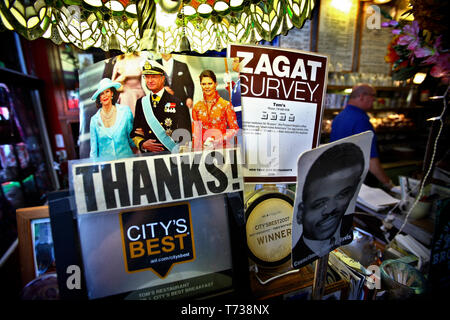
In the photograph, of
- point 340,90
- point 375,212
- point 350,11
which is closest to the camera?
point 375,212

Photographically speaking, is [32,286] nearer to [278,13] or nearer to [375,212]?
[278,13]

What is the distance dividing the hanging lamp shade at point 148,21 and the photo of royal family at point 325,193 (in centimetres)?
44

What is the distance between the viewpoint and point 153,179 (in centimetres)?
52

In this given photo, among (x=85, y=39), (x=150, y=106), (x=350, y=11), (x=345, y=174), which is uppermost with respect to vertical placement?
(x=350, y=11)

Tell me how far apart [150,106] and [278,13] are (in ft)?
1.70

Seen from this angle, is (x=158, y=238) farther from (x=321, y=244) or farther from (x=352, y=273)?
(x=352, y=273)

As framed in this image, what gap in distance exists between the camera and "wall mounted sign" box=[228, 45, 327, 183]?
2.14 feet

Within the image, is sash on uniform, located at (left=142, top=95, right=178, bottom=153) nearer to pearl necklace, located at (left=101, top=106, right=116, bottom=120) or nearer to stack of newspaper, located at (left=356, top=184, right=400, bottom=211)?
pearl necklace, located at (left=101, top=106, right=116, bottom=120)

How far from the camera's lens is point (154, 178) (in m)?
0.52

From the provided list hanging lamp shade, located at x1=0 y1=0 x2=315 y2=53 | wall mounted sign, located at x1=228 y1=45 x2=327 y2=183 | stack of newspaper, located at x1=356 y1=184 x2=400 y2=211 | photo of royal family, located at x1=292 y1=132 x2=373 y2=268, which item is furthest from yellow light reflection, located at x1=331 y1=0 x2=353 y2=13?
photo of royal family, located at x1=292 y1=132 x2=373 y2=268

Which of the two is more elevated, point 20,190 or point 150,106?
point 150,106

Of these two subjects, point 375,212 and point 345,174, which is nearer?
point 345,174

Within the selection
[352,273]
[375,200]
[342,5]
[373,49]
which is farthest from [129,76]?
[373,49]
